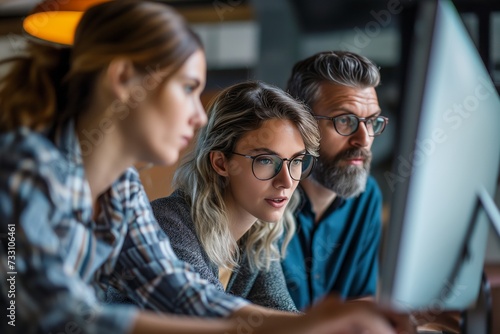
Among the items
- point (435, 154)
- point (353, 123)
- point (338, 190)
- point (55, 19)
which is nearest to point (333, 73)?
point (353, 123)

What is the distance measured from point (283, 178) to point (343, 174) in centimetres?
30

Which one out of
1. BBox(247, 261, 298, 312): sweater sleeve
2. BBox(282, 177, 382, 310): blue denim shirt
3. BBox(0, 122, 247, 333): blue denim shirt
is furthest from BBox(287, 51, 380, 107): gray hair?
BBox(0, 122, 247, 333): blue denim shirt

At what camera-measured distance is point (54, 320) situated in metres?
0.69

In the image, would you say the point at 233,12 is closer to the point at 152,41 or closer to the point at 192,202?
the point at 192,202

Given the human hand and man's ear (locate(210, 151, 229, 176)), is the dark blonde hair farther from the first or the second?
man's ear (locate(210, 151, 229, 176))

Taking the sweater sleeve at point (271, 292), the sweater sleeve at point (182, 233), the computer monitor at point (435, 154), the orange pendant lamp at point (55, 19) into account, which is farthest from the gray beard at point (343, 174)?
the computer monitor at point (435, 154)

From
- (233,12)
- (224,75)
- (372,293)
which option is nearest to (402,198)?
(224,75)

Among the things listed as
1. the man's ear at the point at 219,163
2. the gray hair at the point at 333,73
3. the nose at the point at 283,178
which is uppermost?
the gray hair at the point at 333,73

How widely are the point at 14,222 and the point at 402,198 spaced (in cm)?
243

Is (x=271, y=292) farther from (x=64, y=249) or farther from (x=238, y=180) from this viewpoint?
(x=64, y=249)

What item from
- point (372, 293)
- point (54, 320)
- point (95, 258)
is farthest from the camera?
point (372, 293)

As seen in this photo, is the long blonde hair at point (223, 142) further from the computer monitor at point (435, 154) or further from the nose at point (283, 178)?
the computer monitor at point (435, 154)

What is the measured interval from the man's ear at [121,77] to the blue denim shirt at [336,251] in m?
0.75

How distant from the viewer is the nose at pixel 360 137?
140 cm
